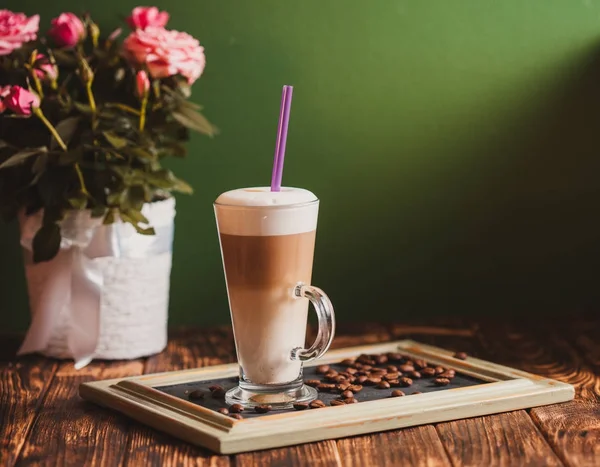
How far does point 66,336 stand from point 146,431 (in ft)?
1.78

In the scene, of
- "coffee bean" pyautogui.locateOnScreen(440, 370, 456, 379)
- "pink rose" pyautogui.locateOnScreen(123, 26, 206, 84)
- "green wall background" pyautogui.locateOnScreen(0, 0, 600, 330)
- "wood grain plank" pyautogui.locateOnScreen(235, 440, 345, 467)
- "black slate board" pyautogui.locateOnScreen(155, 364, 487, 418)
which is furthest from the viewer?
"green wall background" pyautogui.locateOnScreen(0, 0, 600, 330)

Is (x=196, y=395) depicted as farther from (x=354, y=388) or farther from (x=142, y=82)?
(x=142, y=82)

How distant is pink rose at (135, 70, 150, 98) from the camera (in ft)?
5.56

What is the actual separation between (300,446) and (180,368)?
1.81 ft

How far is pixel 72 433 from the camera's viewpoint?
1329 millimetres

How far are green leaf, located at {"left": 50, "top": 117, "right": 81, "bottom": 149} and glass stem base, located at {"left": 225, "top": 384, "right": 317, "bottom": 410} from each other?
0.59 meters

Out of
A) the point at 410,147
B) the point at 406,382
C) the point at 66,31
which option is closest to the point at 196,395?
the point at 406,382

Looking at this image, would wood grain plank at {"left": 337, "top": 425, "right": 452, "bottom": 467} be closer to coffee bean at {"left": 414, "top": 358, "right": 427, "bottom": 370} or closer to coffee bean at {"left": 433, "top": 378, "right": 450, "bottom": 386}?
coffee bean at {"left": 433, "top": 378, "right": 450, "bottom": 386}

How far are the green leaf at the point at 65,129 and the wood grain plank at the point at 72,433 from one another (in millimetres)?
430

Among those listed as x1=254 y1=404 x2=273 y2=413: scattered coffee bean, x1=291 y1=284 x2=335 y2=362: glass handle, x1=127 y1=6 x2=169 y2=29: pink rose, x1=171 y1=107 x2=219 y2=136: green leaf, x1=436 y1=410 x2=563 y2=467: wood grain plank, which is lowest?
x1=254 y1=404 x2=273 y2=413: scattered coffee bean

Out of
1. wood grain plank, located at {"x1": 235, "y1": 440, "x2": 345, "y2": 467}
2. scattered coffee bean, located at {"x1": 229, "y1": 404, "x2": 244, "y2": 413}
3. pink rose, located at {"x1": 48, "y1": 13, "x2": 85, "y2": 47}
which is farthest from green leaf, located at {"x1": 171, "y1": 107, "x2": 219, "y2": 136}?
wood grain plank, located at {"x1": 235, "y1": 440, "x2": 345, "y2": 467}

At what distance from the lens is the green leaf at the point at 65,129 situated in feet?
5.56

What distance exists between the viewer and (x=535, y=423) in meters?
1.35

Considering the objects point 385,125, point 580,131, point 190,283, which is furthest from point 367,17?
point 190,283
